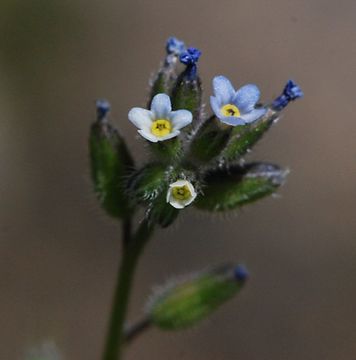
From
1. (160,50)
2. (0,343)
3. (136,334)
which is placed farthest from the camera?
(160,50)

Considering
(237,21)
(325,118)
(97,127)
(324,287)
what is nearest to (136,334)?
(97,127)

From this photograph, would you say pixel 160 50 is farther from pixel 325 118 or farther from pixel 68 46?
pixel 325 118

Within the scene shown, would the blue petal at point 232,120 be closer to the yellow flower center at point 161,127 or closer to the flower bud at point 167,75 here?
the yellow flower center at point 161,127

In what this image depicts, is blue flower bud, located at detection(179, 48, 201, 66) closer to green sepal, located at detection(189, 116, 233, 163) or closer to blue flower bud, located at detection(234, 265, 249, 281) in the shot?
green sepal, located at detection(189, 116, 233, 163)

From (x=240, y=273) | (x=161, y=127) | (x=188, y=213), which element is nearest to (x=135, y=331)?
(x=240, y=273)

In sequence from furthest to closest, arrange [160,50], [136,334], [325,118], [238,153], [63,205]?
[160,50] → [325,118] → [63,205] → [136,334] → [238,153]
